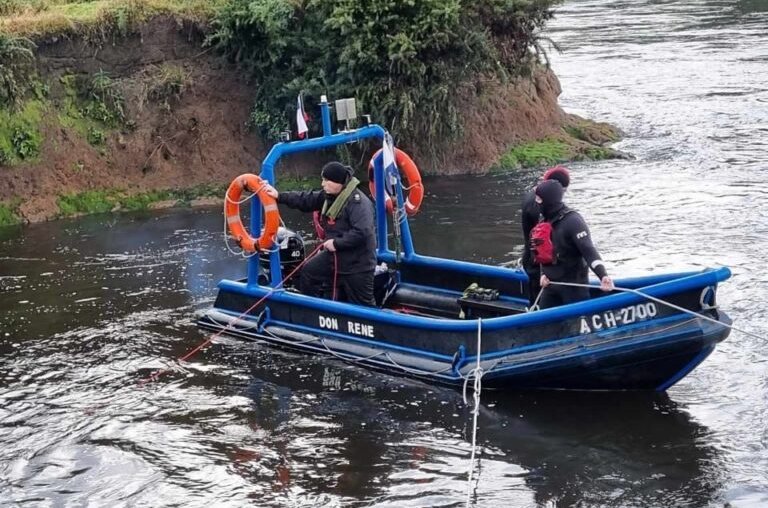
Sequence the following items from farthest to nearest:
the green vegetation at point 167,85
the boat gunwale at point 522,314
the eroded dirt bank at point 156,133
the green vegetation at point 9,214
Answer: the green vegetation at point 167,85 → the eroded dirt bank at point 156,133 → the green vegetation at point 9,214 → the boat gunwale at point 522,314

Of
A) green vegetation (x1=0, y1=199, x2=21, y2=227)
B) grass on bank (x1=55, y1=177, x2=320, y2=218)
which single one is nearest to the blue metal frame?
grass on bank (x1=55, y1=177, x2=320, y2=218)

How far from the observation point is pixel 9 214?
54.2 ft

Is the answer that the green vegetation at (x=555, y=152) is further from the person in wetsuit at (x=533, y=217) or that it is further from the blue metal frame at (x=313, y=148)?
the person in wetsuit at (x=533, y=217)

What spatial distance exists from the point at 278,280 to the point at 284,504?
143 inches

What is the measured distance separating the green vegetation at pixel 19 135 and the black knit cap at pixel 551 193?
10.4m

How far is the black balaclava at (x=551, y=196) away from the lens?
30.8ft

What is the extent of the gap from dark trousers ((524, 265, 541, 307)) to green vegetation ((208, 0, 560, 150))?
6.97 m

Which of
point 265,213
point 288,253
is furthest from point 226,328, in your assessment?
point 265,213

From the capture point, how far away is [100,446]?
9000 millimetres

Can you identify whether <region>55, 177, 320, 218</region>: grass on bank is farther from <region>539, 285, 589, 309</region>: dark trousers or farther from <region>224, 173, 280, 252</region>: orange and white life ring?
<region>539, 285, 589, 309</region>: dark trousers

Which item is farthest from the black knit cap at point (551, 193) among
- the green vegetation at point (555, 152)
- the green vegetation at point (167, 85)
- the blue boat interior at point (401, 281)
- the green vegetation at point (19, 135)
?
the green vegetation at point (19, 135)

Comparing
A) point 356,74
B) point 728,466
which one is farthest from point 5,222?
point 728,466

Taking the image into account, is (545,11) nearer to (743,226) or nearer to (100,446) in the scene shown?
(743,226)

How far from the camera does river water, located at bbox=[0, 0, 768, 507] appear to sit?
26.8ft
